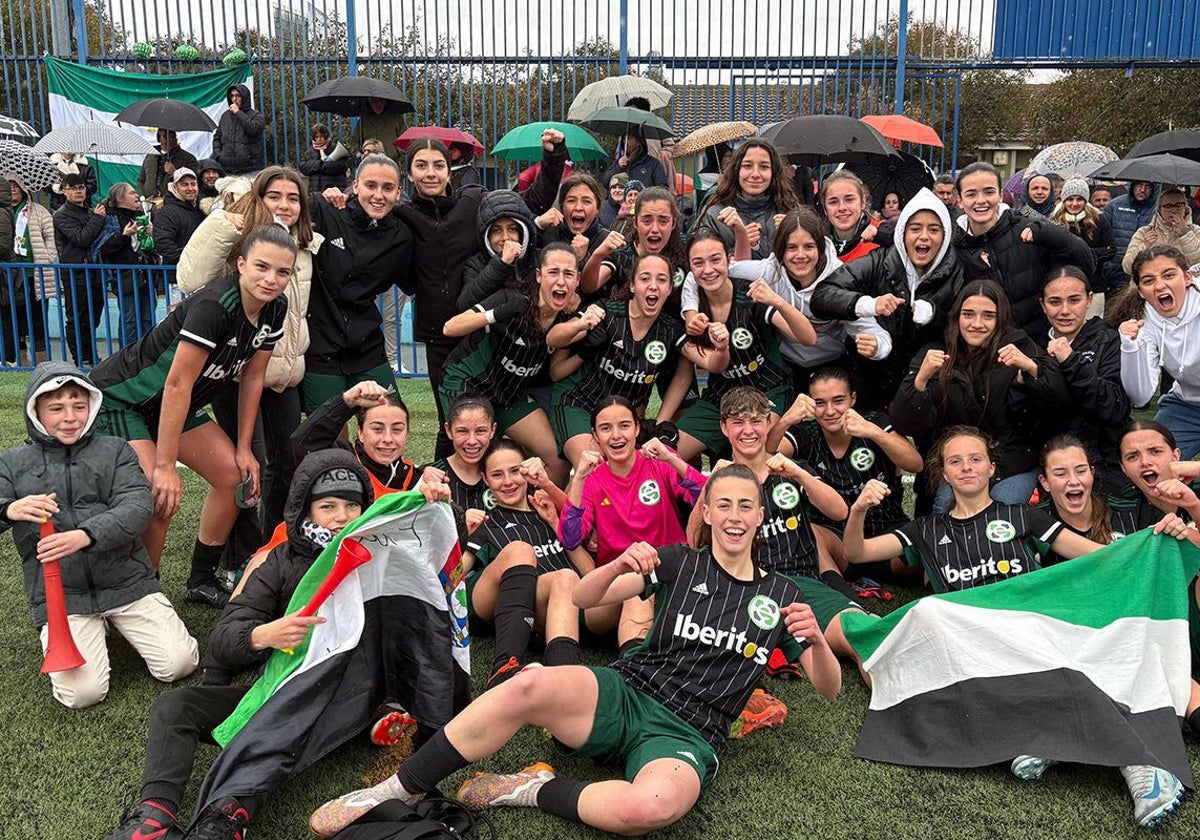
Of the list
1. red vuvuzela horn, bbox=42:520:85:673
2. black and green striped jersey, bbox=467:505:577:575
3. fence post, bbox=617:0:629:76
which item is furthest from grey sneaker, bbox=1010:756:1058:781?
fence post, bbox=617:0:629:76

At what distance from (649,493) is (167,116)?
31.1 ft

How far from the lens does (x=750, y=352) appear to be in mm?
5594

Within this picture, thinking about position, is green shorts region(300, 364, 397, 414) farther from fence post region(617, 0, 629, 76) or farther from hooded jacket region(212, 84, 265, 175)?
fence post region(617, 0, 629, 76)

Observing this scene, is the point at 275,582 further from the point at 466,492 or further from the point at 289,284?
the point at 289,284

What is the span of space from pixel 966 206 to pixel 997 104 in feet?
73.4

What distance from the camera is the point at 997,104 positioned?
25.6 m

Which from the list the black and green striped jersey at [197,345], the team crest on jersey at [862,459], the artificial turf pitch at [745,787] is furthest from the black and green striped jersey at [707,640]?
the black and green striped jersey at [197,345]

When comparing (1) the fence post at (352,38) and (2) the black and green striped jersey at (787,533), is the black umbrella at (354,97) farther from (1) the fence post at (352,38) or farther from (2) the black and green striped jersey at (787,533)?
(2) the black and green striped jersey at (787,533)

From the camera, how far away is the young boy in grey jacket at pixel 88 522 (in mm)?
4293

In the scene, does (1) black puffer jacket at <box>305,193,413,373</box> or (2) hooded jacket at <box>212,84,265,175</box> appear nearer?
(1) black puffer jacket at <box>305,193,413,373</box>

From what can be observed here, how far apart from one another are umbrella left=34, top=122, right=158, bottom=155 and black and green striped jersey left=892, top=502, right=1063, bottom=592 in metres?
11.0

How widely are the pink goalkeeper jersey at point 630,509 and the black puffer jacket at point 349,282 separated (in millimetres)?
1723

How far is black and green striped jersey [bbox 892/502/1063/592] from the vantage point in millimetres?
4465

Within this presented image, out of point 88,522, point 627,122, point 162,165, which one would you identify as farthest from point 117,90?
point 88,522
